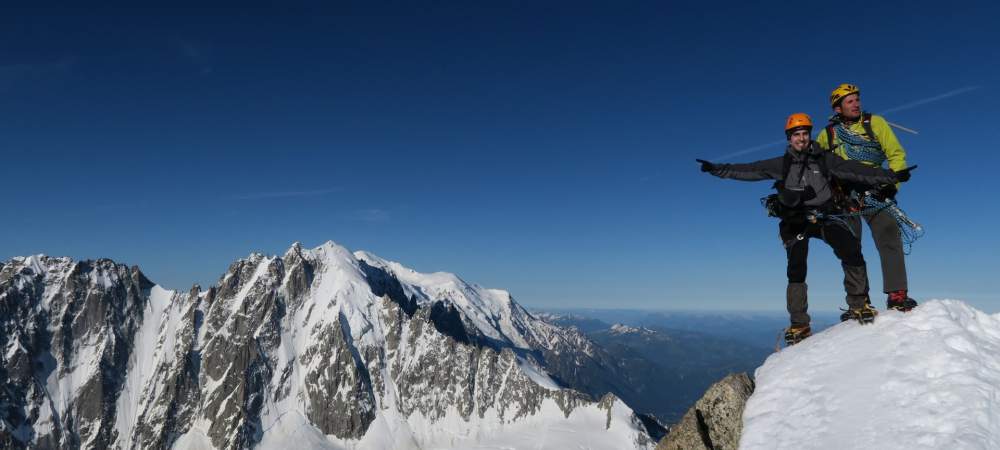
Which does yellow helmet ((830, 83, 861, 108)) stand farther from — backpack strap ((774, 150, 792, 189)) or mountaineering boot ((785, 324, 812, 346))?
mountaineering boot ((785, 324, 812, 346))

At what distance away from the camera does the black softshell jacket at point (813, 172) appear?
14516mm

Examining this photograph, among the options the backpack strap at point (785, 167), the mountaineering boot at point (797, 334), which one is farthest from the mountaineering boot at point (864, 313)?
the backpack strap at point (785, 167)

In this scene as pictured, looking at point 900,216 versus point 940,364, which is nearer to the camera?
point 940,364

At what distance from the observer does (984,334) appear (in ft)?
40.7

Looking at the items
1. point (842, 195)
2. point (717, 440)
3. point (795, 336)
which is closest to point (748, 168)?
point (842, 195)

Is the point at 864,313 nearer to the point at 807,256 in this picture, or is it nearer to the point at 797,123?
the point at 807,256

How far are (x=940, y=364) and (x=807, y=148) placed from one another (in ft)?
21.0

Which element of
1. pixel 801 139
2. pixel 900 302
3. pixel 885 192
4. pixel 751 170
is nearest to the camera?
pixel 900 302

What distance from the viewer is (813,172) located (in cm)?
1520

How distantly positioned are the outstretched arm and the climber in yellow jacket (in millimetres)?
1716

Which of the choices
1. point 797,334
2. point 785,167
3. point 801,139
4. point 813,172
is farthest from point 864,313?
point 801,139

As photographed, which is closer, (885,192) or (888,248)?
(888,248)

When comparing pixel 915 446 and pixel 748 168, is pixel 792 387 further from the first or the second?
pixel 748 168

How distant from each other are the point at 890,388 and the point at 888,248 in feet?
16.6
